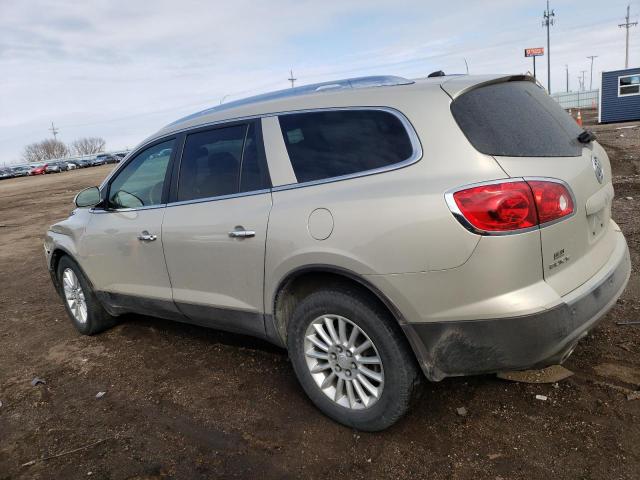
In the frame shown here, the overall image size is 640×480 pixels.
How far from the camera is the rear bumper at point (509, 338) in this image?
235 cm

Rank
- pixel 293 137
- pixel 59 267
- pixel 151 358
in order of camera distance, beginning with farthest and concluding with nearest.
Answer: pixel 59 267 → pixel 151 358 → pixel 293 137

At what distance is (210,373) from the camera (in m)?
3.90

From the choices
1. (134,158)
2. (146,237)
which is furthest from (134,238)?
(134,158)

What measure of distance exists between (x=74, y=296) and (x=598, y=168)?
14.7 ft

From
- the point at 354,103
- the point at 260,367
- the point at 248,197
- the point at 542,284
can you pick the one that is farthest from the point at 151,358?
the point at 542,284

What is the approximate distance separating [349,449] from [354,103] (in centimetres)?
184

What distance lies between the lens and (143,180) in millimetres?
4062

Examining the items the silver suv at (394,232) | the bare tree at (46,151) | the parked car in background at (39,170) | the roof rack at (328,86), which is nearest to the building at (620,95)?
the silver suv at (394,232)

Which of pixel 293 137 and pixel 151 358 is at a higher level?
pixel 293 137

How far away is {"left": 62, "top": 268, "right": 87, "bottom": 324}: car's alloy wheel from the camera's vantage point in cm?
491

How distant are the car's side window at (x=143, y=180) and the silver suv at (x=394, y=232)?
278 mm

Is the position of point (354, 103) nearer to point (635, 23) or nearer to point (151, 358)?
point (151, 358)

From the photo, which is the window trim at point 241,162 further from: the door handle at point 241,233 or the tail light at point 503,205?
the tail light at point 503,205

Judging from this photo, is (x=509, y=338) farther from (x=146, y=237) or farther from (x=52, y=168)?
(x=52, y=168)
